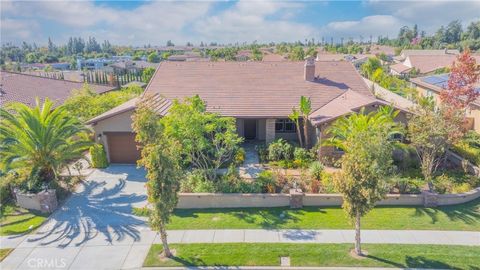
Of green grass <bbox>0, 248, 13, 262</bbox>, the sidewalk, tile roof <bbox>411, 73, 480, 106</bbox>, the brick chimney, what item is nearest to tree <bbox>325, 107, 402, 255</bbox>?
the sidewalk

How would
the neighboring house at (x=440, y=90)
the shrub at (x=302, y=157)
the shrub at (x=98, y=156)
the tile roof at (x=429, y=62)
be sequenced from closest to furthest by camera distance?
the shrub at (x=302, y=157) → the shrub at (x=98, y=156) → the neighboring house at (x=440, y=90) → the tile roof at (x=429, y=62)

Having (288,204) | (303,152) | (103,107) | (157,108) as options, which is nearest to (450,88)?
(303,152)

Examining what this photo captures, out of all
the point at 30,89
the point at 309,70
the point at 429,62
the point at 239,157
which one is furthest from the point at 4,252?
the point at 429,62

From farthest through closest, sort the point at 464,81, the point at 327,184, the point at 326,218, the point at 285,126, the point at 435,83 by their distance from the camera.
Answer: the point at 435,83
the point at 285,126
the point at 464,81
the point at 327,184
the point at 326,218

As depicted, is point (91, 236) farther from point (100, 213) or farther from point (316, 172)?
point (316, 172)

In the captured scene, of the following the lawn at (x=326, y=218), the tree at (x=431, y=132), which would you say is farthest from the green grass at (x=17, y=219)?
the tree at (x=431, y=132)

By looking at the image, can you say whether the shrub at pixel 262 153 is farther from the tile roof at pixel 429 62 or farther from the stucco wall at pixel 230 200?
the tile roof at pixel 429 62
